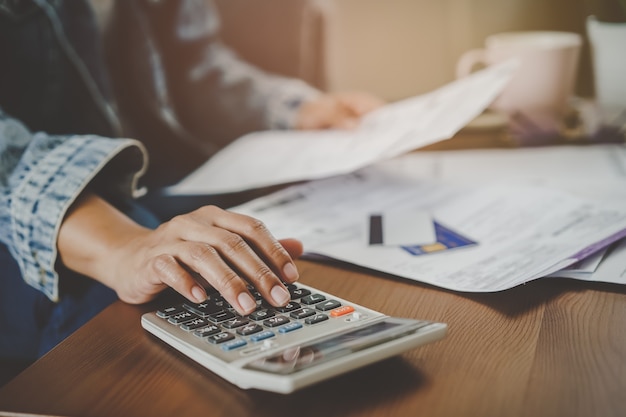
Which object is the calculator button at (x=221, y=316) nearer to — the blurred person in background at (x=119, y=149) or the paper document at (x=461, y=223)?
the blurred person in background at (x=119, y=149)

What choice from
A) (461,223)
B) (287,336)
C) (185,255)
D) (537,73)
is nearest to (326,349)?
(287,336)

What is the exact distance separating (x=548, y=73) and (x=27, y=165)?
619 millimetres

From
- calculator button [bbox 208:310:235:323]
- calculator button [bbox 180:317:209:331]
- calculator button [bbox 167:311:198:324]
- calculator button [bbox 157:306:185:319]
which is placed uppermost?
calculator button [bbox 208:310:235:323]

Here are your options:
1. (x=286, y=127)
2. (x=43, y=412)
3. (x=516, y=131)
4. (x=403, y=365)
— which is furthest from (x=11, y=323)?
(x=516, y=131)

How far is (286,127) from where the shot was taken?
92 centimetres

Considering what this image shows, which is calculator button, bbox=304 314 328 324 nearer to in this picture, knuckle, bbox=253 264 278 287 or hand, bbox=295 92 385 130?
knuckle, bbox=253 264 278 287

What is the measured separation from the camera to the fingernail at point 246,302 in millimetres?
367

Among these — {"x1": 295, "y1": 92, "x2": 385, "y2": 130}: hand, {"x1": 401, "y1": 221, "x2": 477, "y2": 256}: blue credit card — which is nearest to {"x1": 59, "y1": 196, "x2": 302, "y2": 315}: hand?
{"x1": 401, "y1": 221, "x2": 477, "y2": 256}: blue credit card

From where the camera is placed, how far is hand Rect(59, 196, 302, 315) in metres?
0.38

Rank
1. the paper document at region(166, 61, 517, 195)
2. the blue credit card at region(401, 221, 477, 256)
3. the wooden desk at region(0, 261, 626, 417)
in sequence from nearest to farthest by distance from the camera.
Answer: the wooden desk at region(0, 261, 626, 417), the blue credit card at region(401, 221, 477, 256), the paper document at region(166, 61, 517, 195)

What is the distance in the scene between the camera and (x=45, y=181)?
490mm

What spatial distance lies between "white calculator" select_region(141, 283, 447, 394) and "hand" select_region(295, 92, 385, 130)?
1.66 feet

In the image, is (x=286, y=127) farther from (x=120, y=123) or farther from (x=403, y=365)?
(x=403, y=365)

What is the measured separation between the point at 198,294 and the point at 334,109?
54cm
